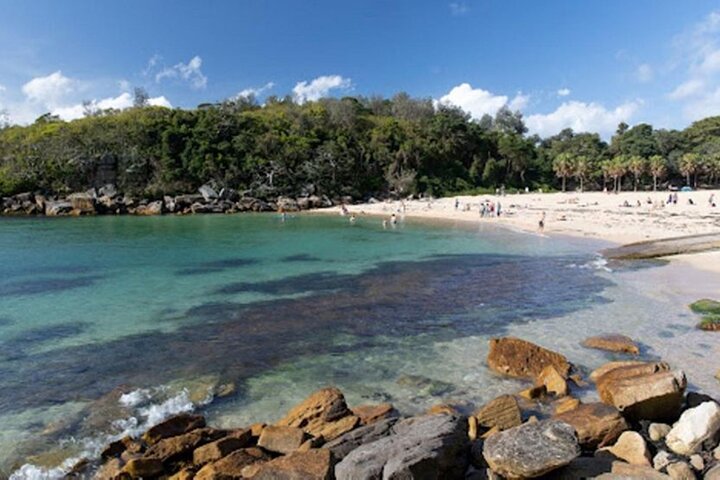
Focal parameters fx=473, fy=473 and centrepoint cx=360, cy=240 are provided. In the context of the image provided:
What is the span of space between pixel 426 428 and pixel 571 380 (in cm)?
595

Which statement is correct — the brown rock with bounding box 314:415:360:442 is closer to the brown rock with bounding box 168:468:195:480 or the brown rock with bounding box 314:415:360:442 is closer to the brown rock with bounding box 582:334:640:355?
the brown rock with bounding box 168:468:195:480

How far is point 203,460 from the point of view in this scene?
786cm

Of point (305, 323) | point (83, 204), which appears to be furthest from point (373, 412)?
point (83, 204)

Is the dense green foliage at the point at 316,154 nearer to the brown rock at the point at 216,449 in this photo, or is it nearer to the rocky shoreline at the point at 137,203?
the rocky shoreline at the point at 137,203

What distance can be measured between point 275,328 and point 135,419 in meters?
6.64

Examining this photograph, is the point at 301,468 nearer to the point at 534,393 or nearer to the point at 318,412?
the point at 318,412

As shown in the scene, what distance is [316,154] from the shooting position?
94438mm

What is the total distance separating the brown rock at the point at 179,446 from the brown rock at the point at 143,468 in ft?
0.49

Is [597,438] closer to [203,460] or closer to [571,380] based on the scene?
[571,380]

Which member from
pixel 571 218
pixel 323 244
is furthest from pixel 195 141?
pixel 571 218

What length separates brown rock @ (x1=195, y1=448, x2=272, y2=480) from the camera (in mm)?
7164

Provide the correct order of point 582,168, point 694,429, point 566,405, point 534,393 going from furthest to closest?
point 582,168 → point 534,393 → point 566,405 → point 694,429

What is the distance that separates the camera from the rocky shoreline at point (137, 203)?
7412cm

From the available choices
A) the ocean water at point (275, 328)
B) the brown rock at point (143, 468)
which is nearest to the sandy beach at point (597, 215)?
the ocean water at point (275, 328)
